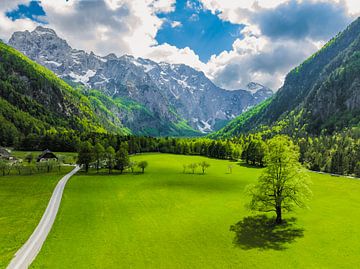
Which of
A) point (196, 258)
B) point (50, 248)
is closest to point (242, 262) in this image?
point (196, 258)

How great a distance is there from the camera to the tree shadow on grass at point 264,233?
4703cm

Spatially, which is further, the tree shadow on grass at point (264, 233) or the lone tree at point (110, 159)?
the lone tree at point (110, 159)

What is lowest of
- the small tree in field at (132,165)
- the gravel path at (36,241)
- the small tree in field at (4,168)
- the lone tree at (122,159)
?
the gravel path at (36,241)

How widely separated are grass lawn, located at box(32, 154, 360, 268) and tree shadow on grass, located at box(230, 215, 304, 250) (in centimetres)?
17

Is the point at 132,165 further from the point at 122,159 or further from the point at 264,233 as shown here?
the point at 264,233

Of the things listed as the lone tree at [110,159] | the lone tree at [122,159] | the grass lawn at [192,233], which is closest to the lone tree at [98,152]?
the lone tree at [110,159]

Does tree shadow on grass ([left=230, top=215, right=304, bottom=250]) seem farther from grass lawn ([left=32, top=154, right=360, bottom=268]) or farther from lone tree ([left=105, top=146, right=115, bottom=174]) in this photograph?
lone tree ([left=105, top=146, right=115, bottom=174])

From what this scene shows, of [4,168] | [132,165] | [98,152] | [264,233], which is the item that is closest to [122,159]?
[132,165]

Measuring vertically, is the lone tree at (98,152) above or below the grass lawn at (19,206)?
above

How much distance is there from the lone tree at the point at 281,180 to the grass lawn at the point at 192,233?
4795 millimetres

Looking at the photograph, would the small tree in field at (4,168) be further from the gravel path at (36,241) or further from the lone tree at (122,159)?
the gravel path at (36,241)

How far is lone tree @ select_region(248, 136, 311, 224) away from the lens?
56438mm

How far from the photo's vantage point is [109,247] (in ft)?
153

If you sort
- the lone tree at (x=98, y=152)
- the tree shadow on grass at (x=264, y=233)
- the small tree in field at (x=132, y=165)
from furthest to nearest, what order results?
the small tree in field at (x=132, y=165) → the lone tree at (x=98, y=152) → the tree shadow on grass at (x=264, y=233)
